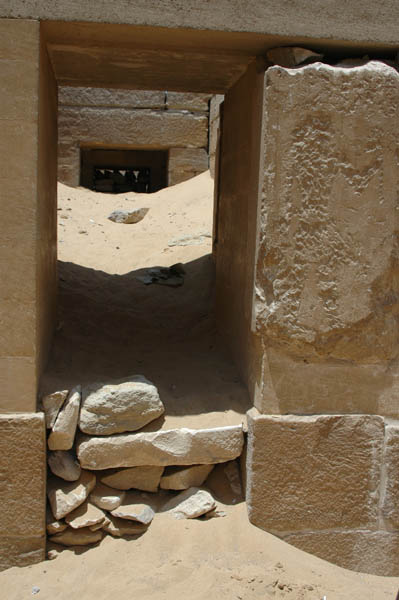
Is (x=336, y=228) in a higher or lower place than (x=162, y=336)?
higher

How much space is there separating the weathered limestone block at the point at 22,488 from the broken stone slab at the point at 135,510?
0.38 metres

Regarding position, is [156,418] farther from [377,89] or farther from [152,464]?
[377,89]

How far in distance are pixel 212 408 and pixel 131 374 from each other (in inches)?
22.3

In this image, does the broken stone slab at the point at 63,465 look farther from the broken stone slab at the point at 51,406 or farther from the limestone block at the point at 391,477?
the limestone block at the point at 391,477

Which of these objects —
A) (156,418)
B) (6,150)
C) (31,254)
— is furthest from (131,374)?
(6,150)

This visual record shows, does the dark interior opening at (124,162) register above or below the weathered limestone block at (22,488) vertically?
above

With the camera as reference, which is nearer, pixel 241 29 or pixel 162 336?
pixel 241 29

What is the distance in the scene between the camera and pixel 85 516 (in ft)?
9.37

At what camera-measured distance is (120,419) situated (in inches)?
114

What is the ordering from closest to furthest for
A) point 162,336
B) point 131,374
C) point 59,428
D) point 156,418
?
1. point 59,428
2. point 156,418
3. point 131,374
4. point 162,336

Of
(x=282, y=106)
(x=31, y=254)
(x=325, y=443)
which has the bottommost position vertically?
(x=325, y=443)

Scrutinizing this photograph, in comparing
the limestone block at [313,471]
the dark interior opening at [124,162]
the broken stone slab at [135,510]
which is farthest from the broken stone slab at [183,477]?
the dark interior opening at [124,162]

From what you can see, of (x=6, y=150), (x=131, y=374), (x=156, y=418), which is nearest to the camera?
(x=6, y=150)

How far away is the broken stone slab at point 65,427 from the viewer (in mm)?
2820
